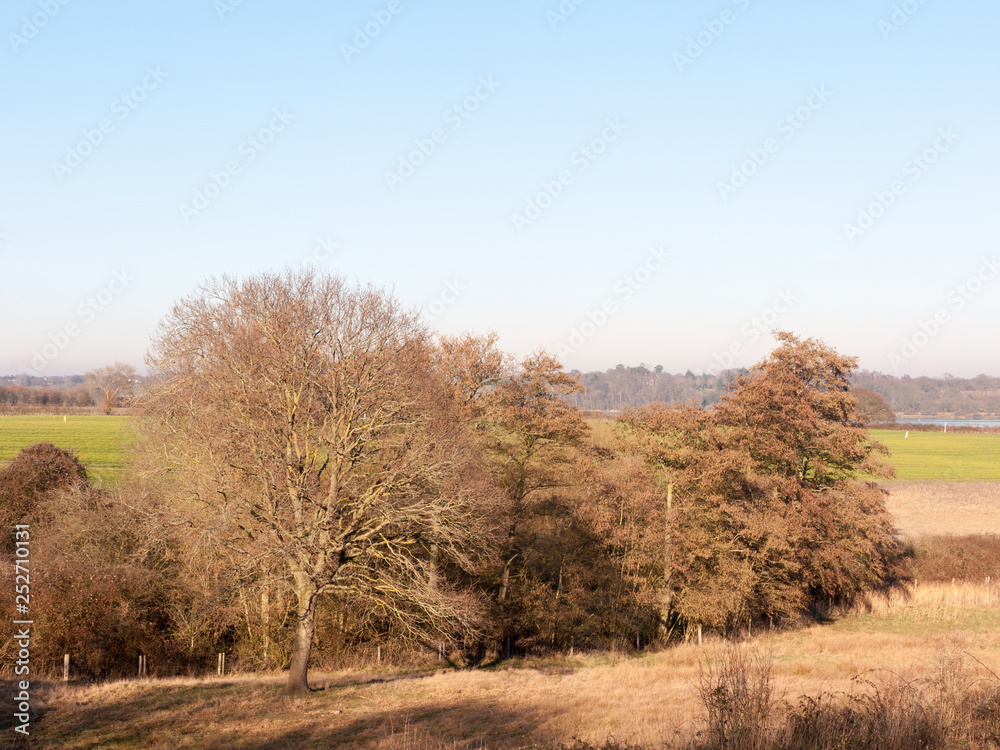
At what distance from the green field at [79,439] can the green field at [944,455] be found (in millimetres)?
64448

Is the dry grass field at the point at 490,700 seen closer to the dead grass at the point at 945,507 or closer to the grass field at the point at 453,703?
the grass field at the point at 453,703

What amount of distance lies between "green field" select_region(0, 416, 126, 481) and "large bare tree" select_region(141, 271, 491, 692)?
23201mm

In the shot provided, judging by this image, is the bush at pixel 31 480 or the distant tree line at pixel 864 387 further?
the distant tree line at pixel 864 387

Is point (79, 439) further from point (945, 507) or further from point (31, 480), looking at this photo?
point (945, 507)

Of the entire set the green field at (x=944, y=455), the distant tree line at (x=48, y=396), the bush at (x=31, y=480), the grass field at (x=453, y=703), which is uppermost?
the distant tree line at (x=48, y=396)

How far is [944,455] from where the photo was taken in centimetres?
7919

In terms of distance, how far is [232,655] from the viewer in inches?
1073

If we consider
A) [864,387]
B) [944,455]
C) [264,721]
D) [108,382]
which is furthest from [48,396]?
[864,387]

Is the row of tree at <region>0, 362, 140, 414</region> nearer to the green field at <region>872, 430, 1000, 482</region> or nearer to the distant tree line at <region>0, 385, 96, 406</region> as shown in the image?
the distant tree line at <region>0, 385, 96, 406</region>

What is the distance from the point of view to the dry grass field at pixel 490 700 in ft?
39.1

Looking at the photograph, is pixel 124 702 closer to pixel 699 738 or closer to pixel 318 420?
pixel 318 420

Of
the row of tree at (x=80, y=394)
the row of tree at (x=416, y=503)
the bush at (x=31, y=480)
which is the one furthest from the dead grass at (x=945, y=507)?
→ the row of tree at (x=80, y=394)

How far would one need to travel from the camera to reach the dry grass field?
39.1ft

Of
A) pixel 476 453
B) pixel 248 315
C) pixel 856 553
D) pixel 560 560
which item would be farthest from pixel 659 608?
pixel 248 315
